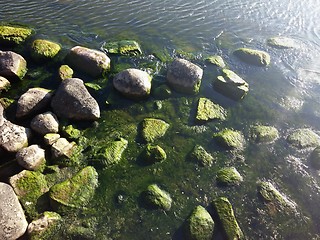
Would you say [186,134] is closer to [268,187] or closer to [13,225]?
[268,187]

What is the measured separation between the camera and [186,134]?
30.5 feet

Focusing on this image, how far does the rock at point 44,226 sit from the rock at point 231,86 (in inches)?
268

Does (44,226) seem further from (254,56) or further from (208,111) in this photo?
(254,56)

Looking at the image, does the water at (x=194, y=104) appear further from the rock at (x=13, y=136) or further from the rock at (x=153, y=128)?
the rock at (x=13, y=136)

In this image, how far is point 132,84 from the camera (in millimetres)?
9922

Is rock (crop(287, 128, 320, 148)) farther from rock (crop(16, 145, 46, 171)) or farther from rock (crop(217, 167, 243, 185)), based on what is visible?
rock (crop(16, 145, 46, 171))

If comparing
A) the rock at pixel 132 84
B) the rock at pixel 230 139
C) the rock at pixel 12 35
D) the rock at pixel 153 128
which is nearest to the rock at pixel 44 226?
the rock at pixel 153 128

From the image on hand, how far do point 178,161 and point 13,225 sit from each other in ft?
13.9

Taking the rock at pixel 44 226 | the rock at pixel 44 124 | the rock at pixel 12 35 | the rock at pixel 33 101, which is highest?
the rock at pixel 12 35

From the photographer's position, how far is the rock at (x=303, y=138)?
9.37 metres

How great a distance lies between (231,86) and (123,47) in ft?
14.5

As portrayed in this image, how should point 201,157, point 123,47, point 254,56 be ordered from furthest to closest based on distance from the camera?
point 254,56, point 123,47, point 201,157

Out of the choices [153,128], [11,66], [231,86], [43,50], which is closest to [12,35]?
[43,50]

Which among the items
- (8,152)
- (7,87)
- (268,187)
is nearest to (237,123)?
(268,187)
